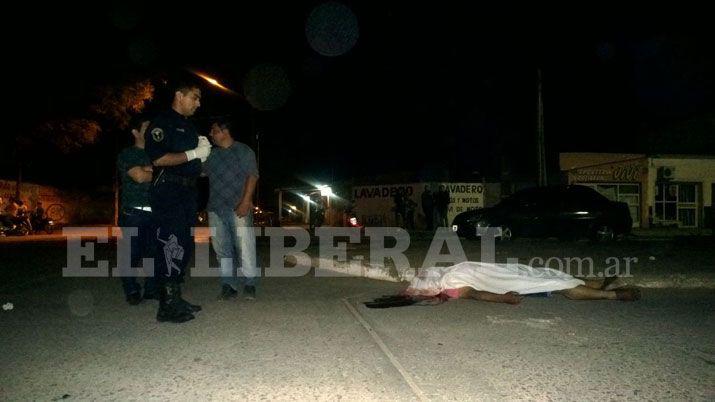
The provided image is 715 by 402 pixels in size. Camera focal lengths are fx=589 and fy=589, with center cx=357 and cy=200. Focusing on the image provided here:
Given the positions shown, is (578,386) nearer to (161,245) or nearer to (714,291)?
(161,245)

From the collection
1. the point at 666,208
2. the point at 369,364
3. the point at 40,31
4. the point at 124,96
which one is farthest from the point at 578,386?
the point at 666,208

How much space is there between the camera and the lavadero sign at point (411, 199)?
24.4m

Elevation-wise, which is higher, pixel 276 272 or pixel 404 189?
pixel 404 189

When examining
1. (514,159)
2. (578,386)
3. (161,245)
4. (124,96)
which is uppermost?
(124,96)

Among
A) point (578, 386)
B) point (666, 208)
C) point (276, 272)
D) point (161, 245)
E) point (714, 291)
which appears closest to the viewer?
point (578, 386)

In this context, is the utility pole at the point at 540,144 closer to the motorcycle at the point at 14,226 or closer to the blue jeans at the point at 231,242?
the blue jeans at the point at 231,242

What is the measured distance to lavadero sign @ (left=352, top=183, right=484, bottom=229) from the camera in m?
24.4

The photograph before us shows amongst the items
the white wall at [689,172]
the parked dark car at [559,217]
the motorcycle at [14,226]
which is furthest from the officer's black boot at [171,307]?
the white wall at [689,172]

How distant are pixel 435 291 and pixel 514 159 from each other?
71.8 feet

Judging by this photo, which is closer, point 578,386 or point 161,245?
point 578,386

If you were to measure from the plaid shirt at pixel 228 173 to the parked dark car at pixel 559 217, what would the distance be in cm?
1089

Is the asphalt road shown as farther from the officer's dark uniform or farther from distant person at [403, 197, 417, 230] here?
distant person at [403, 197, 417, 230]

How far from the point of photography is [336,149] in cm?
3753

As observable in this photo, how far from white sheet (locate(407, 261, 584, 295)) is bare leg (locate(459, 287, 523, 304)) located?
58 millimetres
